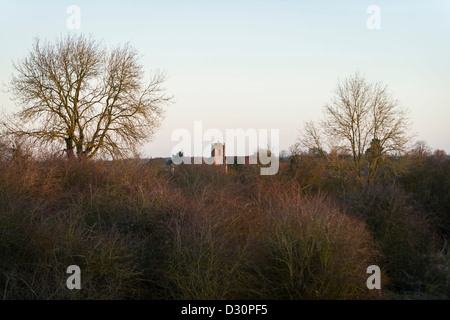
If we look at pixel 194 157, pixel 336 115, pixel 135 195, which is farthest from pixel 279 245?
pixel 336 115

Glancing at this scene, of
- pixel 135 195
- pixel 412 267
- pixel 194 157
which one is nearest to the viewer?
pixel 412 267

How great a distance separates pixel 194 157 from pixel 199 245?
11372 mm

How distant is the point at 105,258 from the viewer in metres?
7.45

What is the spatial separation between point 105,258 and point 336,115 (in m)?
24.6

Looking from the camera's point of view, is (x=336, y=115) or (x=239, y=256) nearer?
(x=239, y=256)

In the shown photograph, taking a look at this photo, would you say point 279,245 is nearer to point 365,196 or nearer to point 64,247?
point 64,247
